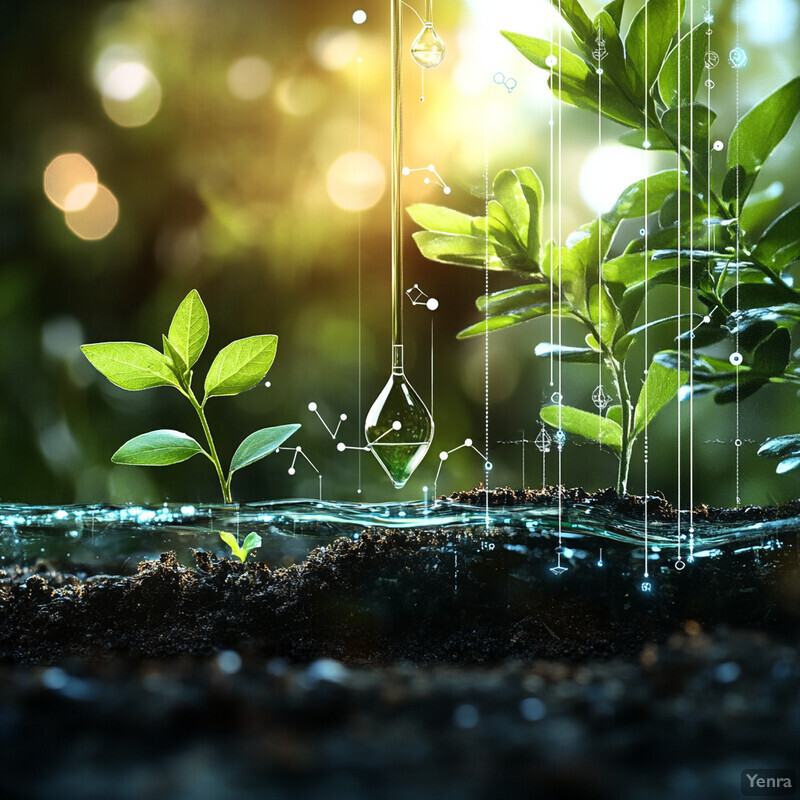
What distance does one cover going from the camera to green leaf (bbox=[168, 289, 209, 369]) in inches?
34.4

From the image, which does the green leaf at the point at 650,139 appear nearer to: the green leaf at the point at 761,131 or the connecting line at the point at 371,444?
the green leaf at the point at 761,131

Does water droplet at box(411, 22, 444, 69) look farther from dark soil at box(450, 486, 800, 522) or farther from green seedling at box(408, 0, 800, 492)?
dark soil at box(450, 486, 800, 522)

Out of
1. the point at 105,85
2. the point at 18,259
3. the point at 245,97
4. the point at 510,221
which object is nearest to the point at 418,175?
the point at 510,221

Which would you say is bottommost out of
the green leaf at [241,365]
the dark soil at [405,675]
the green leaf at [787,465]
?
the dark soil at [405,675]

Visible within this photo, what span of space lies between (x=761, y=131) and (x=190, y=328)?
674 mm

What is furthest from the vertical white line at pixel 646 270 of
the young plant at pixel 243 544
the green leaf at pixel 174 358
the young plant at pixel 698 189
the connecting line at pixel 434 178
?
the green leaf at pixel 174 358

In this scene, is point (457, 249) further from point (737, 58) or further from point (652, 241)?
point (737, 58)

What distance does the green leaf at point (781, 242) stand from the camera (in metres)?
0.83

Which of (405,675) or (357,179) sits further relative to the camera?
(357,179)

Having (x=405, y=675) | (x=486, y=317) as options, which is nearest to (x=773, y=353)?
(x=486, y=317)

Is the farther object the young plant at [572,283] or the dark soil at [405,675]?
the young plant at [572,283]

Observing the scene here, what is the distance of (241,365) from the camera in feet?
2.88

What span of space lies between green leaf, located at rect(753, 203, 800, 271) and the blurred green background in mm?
34

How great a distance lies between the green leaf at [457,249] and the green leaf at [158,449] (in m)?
0.36
